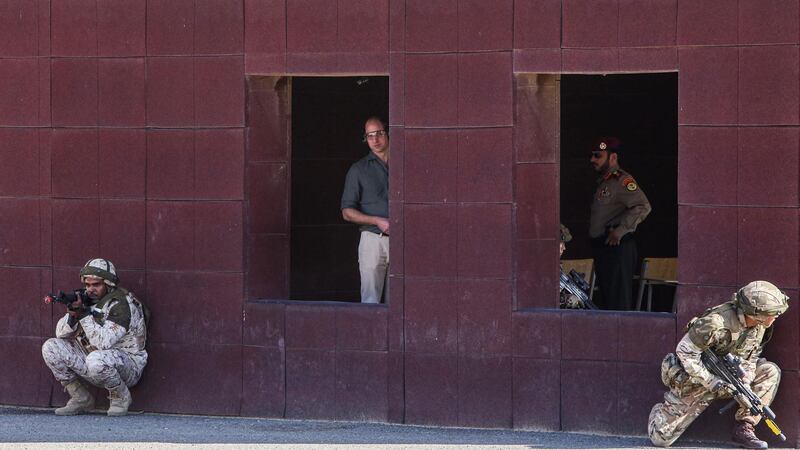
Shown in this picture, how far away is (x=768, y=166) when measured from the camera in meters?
8.75

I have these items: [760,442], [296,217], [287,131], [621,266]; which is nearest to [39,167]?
[287,131]

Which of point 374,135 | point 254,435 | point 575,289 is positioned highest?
point 374,135

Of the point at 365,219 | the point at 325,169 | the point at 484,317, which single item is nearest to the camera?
the point at 484,317

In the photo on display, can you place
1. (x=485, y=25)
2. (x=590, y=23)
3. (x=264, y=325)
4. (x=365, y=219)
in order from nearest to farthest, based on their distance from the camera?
(x=590, y=23) → (x=485, y=25) → (x=264, y=325) → (x=365, y=219)

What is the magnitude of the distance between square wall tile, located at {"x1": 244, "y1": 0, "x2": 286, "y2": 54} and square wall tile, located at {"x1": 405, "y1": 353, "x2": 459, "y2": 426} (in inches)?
90.4

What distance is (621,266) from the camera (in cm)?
1173

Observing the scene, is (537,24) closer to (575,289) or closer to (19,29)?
(575,289)

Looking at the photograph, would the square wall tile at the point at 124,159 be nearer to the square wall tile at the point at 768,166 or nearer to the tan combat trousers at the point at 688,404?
the tan combat trousers at the point at 688,404

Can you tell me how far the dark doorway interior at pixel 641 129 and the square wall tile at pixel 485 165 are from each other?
3.90 metres

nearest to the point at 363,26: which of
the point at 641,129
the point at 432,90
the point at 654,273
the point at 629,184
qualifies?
the point at 432,90

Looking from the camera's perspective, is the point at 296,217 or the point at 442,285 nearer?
the point at 442,285

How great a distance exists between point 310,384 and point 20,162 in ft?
8.80

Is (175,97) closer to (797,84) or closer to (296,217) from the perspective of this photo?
(296,217)

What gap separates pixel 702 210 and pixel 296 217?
4.70 m
